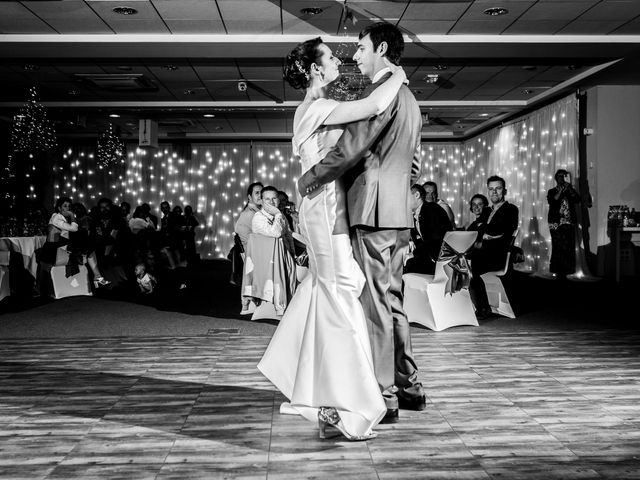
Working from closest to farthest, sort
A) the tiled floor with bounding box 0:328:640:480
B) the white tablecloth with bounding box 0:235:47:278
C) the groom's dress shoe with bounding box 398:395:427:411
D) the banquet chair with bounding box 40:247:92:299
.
Answer: the tiled floor with bounding box 0:328:640:480, the groom's dress shoe with bounding box 398:395:427:411, the white tablecloth with bounding box 0:235:47:278, the banquet chair with bounding box 40:247:92:299

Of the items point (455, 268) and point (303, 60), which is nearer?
point (303, 60)

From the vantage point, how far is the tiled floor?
6.93 feet

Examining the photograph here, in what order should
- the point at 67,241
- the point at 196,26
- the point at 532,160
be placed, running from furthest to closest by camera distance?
the point at 532,160
the point at 67,241
the point at 196,26

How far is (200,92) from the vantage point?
10.7 m

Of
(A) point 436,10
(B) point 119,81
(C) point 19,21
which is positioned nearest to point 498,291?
(A) point 436,10

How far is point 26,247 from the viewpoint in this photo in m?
7.39

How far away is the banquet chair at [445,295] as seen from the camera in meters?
4.91

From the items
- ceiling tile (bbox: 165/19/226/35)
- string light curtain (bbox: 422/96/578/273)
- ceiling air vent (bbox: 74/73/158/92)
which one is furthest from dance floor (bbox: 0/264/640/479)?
string light curtain (bbox: 422/96/578/273)

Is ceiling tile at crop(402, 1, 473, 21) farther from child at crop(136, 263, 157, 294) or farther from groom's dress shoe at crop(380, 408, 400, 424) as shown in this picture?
groom's dress shoe at crop(380, 408, 400, 424)

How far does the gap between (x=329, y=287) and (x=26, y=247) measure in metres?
6.05

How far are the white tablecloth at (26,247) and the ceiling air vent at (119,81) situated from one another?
2.85 meters

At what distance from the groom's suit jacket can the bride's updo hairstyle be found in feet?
0.79

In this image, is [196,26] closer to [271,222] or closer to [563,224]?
[271,222]

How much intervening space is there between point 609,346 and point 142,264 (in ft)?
18.2
